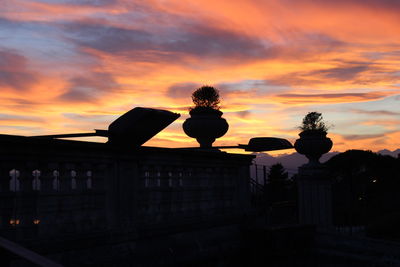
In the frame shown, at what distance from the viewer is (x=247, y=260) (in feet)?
39.0

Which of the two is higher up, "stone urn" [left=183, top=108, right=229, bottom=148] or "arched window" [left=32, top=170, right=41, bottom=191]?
"stone urn" [left=183, top=108, right=229, bottom=148]

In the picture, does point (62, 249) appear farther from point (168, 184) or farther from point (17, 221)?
point (168, 184)

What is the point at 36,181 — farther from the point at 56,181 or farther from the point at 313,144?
the point at 313,144

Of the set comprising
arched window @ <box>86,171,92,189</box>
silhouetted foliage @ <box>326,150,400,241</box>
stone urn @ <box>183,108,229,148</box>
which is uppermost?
stone urn @ <box>183,108,229,148</box>

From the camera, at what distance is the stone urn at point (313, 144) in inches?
747

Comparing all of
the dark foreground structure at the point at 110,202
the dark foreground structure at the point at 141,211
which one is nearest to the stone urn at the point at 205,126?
the dark foreground structure at the point at 141,211

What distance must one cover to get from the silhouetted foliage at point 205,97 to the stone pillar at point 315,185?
4110 millimetres

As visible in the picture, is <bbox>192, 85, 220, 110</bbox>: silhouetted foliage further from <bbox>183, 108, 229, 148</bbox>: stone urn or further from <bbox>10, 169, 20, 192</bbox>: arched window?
<bbox>10, 169, 20, 192</bbox>: arched window

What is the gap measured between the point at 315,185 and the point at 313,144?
5.25 ft

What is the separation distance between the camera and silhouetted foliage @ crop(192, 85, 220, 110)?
17781 mm

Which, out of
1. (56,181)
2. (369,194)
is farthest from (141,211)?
(369,194)

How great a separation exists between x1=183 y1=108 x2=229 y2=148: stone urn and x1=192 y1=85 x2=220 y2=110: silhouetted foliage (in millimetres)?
1619

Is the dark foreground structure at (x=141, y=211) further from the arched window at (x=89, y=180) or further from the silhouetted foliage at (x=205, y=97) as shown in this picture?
the silhouetted foliage at (x=205, y=97)

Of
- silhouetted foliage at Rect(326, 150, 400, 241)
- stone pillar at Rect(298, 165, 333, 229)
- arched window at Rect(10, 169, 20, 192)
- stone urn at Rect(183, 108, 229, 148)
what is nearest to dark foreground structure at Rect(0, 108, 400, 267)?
arched window at Rect(10, 169, 20, 192)
